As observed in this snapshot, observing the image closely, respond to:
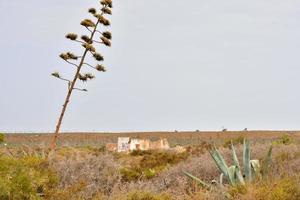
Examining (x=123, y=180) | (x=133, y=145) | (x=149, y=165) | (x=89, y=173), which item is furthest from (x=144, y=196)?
(x=133, y=145)

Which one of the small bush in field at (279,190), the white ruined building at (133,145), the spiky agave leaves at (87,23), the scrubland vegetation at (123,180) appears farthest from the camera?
the white ruined building at (133,145)

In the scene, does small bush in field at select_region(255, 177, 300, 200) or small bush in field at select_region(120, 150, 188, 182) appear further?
small bush in field at select_region(120, 150, 188, 182)

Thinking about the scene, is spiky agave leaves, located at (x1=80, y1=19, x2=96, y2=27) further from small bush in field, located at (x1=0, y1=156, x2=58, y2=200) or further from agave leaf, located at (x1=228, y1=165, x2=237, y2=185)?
agave leaf, located at (x1=228, y1=165, x2=237, y2=185)

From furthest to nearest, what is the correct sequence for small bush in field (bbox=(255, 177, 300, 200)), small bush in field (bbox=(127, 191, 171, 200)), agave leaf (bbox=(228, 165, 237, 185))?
agave leaf (bbox=(228, 165, 237, 185)), small bush in field (bbox=(127, 191, 171, 200)), small bush in field (bbox=(255, 177, 300, 200))

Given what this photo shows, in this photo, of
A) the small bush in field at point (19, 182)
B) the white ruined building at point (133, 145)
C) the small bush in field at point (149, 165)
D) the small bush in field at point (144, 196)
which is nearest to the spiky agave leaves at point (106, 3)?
the small bush in field at point (149, 165)

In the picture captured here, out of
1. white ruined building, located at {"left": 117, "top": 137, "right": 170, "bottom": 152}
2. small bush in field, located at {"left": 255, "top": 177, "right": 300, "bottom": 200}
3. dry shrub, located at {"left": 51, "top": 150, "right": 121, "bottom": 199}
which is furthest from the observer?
white ruined building, located at {"left": 117, "top": 137, "right": 170, "bottom": 152}

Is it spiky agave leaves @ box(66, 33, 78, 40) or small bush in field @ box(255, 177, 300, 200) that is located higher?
spiky agave leaves @ box(66, 33, 78, 40)

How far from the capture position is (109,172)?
15797 mm

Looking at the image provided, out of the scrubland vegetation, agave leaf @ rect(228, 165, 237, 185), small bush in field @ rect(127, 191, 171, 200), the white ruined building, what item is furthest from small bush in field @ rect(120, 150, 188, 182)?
the white ruined building

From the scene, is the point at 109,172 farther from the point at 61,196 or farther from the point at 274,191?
the point at 274,191

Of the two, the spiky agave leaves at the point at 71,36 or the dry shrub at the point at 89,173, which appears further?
the spiky agave leaves at the point at 71,36

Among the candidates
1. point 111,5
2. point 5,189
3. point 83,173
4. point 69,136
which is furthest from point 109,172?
point 69,136

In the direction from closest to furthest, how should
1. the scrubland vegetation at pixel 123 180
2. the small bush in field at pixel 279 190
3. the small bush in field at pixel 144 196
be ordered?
the small bush in field at pixel 279 190 < the scrubland vegetation at pixel 123 180 < the small bush in field at pixel 144 196

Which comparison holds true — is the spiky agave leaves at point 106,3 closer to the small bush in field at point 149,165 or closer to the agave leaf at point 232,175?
the small bush in field at point 149,165
